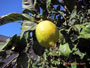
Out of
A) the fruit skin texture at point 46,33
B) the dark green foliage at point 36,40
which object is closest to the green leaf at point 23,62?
the dark green foliage at point 36,40

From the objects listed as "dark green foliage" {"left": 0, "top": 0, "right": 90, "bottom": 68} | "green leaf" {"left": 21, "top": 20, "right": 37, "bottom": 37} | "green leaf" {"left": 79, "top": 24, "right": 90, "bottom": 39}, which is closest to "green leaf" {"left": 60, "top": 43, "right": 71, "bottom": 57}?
"dark green foliage" {"left": 0, "top": 0, "right": 90, "bottom": 68}

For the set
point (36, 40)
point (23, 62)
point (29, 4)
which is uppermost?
point (29, 4)

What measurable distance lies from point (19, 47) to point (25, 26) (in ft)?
0.73

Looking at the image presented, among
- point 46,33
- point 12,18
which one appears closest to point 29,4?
point 12,18

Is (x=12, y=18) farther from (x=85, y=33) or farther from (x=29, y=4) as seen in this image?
(x=85, y=33)

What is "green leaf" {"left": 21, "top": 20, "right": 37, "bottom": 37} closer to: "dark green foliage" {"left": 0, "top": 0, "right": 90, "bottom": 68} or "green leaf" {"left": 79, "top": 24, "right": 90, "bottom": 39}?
"dark green foliage" {"left": 0, "top": 0, "right": 90, "bottom": 68}

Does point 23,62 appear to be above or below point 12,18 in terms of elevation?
below

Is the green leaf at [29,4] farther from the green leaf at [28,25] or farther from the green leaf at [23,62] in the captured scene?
the green leaf at [23,62]

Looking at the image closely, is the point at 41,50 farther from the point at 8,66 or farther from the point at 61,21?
the point at 61,21

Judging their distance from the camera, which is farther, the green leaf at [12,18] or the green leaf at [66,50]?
the green leaf at [66,50]

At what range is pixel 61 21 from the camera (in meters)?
1.18

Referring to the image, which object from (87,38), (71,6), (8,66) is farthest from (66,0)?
(8,66)

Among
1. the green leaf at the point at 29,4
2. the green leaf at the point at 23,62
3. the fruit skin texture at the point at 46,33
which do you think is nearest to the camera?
the fruit skin texture at the point at 46,33

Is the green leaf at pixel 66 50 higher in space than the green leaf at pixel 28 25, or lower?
lower
